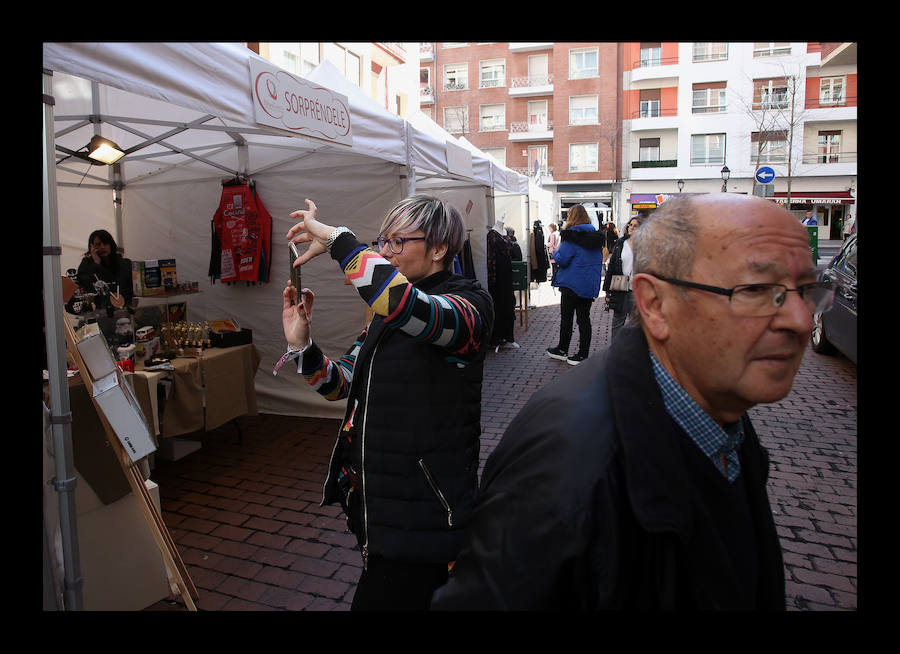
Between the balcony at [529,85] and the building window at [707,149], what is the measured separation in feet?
33.1

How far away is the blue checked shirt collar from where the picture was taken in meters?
1.14

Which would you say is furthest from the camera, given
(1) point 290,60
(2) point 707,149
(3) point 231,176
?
(2) point 707,149

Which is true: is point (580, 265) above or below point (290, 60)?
below

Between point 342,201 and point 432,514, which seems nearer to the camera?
point 432,514

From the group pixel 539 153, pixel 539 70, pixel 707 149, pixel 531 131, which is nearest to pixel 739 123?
pixel 707 149

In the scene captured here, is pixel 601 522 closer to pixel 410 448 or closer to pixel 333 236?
pixel 410 448

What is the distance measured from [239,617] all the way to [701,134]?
41.1 m

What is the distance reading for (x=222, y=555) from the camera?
356 cm

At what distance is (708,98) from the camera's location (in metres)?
36.5

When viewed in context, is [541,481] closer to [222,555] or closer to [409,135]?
[222,555]

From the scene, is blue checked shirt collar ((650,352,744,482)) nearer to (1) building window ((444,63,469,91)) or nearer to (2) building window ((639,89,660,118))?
(2) building window ((639,89,660,118))

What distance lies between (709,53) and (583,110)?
319 inches

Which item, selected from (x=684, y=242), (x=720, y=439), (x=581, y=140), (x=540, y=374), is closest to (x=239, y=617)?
(x=720, y=439)

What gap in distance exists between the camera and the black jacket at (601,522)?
3.10 ft
